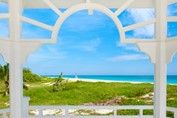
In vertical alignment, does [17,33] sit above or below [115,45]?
below

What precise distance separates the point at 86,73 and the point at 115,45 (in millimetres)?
2345

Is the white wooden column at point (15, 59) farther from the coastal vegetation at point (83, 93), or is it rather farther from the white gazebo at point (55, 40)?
the coastal vegetation at point (83, 93)

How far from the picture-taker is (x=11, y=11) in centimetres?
345

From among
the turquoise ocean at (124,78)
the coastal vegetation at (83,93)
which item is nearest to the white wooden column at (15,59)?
the coastal vegetation at (83,93)

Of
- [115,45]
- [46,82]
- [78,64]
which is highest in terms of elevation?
[115,45]

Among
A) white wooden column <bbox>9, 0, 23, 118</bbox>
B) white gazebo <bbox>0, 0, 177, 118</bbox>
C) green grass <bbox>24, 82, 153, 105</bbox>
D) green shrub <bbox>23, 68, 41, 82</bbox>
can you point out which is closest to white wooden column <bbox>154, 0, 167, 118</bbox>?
white gazebo <bbox>0, 0, 177, 118</bbox>

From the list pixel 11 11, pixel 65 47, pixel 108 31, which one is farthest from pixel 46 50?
pixel 11 11

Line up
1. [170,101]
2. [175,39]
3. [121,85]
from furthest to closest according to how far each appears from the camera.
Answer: [121,85] → [170,101] → [175,39]

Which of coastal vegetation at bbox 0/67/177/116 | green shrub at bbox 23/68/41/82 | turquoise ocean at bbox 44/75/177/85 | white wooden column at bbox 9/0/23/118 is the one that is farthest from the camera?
turquoise ocean at bbox 44/75/177/85

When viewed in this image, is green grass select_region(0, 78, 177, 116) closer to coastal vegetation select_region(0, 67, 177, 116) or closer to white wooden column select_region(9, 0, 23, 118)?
coastal vegetation select_region(0, 67, 177, 116)

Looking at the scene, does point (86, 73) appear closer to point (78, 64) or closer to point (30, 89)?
point (78, 64)

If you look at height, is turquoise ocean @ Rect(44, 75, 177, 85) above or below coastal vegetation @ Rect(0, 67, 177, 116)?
above

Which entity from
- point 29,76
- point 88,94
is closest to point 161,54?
point 88,94

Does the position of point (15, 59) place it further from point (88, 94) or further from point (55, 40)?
point (88, 94)
